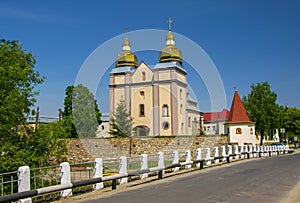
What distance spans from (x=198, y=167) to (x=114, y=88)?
3703cm

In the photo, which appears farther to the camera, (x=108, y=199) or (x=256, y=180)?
(x=256, y=180)

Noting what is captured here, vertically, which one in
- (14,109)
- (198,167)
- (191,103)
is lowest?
(198,167)

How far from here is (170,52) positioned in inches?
2077

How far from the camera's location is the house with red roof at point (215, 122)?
64.5 metres

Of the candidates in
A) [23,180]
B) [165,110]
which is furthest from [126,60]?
[23,180]

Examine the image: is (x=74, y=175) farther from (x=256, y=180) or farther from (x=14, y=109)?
(x=256, y=180)

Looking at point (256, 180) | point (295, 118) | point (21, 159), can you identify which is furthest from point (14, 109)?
point (295, 118)

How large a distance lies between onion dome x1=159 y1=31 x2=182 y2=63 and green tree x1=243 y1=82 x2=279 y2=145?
42.4ft

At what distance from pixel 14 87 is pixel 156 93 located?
118 feet

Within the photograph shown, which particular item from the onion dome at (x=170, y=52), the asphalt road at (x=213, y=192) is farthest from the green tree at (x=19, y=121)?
the onion dome at (x=170, y=52)

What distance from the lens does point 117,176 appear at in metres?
→ 10.8

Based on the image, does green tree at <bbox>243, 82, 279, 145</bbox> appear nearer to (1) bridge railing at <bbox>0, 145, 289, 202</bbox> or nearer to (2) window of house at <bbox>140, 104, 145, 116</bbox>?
(2) window of house at <bbox>140, 104, 145, 116</bbox>

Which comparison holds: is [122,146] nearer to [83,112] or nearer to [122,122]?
[122,122]

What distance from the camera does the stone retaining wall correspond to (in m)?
38.7
